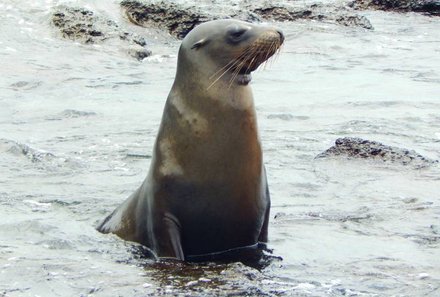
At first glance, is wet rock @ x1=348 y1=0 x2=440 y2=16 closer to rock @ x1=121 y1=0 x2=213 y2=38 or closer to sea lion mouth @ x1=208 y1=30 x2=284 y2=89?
rock @ x1=121 y1=0 x2=213 y2=38

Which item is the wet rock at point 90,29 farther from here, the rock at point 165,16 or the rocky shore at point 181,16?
the rock at point 165,16

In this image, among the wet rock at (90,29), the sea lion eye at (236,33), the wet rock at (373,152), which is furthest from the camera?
the wet rock at (90,29)

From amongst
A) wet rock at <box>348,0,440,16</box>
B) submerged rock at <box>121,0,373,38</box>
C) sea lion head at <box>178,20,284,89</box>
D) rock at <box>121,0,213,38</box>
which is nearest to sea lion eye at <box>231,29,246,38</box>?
sea lion head at <box>178,20,284,89</box>

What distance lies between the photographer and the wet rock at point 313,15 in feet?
58.4

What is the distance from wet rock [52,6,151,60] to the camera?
1564 cm

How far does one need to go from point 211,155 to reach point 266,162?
3.03m

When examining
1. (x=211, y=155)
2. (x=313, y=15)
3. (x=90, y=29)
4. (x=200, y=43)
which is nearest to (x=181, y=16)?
(x=90, y=29)

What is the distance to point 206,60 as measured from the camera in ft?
21.7

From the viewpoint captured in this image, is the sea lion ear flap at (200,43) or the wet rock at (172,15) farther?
the wet rock at (172,15)

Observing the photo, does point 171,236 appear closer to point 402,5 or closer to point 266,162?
point 266,162

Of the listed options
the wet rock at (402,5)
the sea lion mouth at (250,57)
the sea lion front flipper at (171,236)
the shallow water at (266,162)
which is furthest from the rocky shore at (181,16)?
the sea lion front flipper at (171,236)

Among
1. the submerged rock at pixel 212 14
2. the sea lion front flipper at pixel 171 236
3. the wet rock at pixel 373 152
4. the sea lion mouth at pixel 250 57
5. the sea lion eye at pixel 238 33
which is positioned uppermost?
the sea lion eye at pixel 238 33

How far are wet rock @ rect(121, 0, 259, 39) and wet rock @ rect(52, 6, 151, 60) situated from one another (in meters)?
0.76

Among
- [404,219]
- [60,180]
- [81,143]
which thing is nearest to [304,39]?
[81,143]
